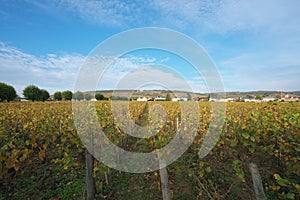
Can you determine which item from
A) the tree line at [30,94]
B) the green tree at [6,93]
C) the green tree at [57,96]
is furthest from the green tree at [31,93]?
the green tree at [57,96]

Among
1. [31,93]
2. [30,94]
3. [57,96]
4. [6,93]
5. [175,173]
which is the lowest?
[175,173]

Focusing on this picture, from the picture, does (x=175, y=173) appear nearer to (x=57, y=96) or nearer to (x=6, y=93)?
(x=6, y=93)

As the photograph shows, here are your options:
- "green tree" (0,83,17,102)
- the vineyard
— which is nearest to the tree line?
"green tree" (0,83,17,102)

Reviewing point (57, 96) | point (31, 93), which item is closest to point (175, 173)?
point (31, 93)

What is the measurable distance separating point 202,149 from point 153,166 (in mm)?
1347

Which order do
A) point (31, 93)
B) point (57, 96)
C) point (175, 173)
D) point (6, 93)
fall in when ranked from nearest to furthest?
point (175, 173)
point (6, 93)
point (31, 93)
point (57, 96)

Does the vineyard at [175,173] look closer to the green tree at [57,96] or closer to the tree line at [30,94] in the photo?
the tree line at [30,94]

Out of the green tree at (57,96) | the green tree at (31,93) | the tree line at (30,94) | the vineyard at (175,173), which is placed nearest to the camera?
the vineyard at (175,173)

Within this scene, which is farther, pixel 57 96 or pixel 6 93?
pixel 57 96

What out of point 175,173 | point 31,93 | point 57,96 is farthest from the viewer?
point 57,96

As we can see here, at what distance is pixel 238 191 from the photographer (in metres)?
3.54

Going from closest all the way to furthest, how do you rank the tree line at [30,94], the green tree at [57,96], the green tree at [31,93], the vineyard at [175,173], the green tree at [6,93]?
1. the vineyard at [175,173]
2. the green tree at [6,93]
3. the tree line at [30,94]
4. the green tree at [31,93]
5. the green tree at [57,96]

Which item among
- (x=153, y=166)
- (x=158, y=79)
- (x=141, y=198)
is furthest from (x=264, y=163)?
(x=158, y=79)

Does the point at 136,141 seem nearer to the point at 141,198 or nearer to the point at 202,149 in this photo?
the point at 202,149
